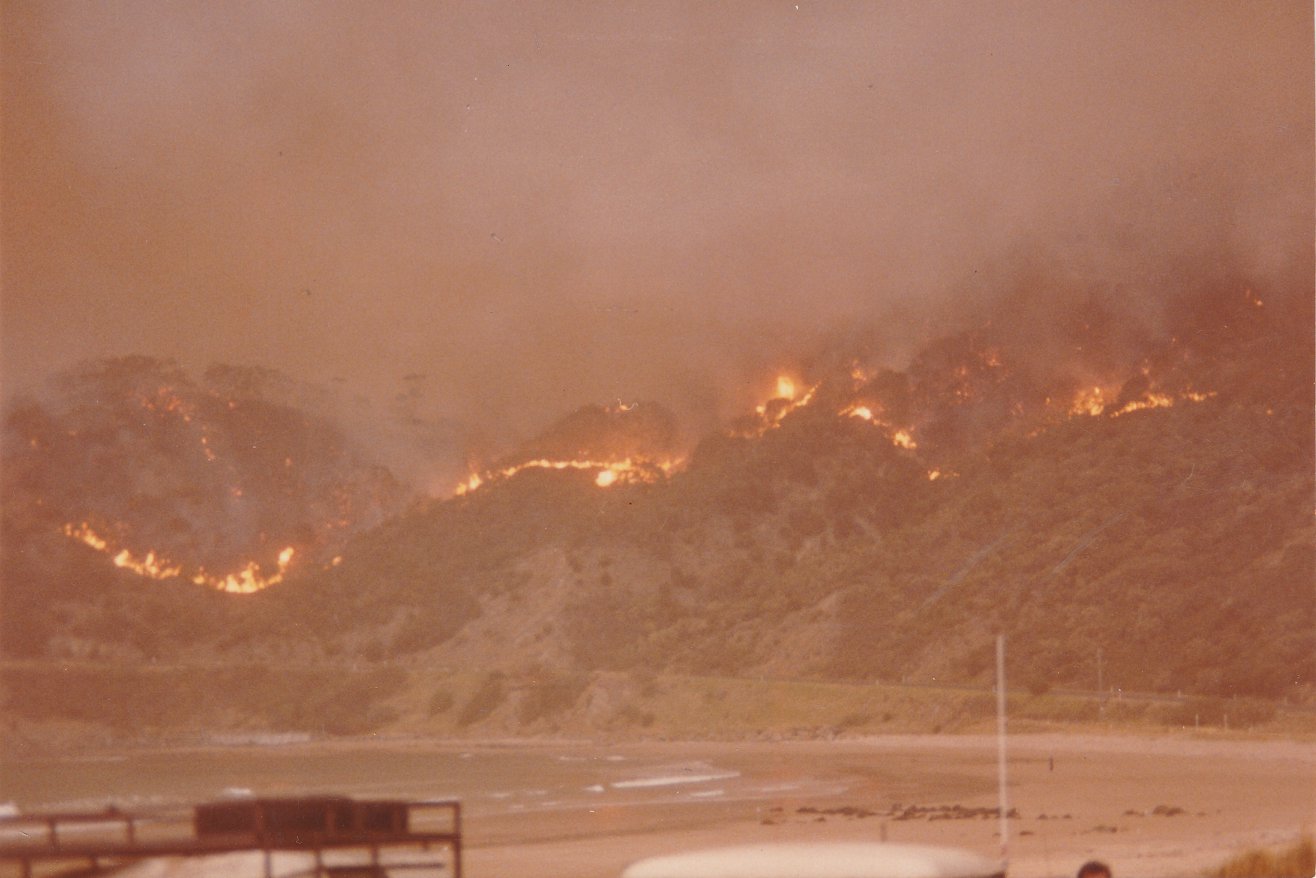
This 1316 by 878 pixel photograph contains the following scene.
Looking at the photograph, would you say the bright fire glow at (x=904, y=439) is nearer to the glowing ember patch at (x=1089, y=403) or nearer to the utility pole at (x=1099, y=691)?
the glowing ember patch at (x=1089, y=403)

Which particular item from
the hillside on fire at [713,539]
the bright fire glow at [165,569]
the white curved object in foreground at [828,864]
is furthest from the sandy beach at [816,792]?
the bright fire glow at [165,569]

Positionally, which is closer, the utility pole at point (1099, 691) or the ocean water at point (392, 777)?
the ocean water at point (392, 777)

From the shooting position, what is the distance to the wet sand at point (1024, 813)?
1648cm

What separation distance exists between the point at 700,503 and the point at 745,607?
487 inches

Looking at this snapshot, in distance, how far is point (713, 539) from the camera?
64.8m

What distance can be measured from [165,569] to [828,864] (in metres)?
69.2

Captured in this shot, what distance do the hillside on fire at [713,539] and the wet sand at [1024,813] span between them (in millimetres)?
7082

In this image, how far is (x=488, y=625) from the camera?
5966 centimetres

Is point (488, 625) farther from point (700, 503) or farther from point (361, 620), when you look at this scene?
point (700, 503)

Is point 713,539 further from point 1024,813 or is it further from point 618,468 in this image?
point 1024,813

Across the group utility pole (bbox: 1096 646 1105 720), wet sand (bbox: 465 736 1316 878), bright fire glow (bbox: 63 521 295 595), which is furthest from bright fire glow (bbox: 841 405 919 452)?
wet sand (bbox: 465 736 1316 878)

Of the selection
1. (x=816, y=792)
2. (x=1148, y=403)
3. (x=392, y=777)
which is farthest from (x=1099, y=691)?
(x=1148, y=403)

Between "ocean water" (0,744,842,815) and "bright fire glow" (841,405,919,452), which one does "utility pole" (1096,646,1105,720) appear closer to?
"ocean water" (0,744,842,815)

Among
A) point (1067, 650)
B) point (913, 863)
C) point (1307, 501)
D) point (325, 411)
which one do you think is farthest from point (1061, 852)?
point (325, 411)
